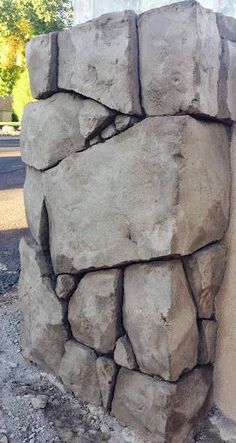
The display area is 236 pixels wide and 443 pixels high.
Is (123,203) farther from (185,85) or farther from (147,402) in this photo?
(147,402)

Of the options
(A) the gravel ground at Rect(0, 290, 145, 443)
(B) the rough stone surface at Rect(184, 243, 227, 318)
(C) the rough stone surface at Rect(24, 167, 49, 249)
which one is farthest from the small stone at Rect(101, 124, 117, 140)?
(A) the gravel ground at Rect(0, 290, 145, 443)

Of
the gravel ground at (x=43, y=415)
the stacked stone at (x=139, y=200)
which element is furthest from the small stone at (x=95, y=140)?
the gravel ground at (x=43, y=415)

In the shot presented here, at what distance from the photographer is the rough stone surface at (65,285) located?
2162 mm

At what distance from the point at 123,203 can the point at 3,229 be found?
3341mm

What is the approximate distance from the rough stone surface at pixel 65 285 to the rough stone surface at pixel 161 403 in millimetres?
427

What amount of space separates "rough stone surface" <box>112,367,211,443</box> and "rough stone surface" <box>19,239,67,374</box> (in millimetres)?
391

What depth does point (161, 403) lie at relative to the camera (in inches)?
72.4

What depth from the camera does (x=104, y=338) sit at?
202cm

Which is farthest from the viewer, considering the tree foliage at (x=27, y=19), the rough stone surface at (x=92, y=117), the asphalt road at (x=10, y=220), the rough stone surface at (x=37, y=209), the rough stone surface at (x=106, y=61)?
the tree foliage at (x=27, y=19)

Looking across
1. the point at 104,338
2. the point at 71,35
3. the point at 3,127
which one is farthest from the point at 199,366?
the point at 3,127

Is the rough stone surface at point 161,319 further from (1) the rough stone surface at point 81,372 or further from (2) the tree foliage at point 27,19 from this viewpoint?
(2) the tree foliage at point 27,19

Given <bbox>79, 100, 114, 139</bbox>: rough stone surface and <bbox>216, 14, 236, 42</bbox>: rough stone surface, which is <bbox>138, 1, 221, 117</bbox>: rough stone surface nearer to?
<bbox>216, 14, 236, 42</bbox>: rough stone surface

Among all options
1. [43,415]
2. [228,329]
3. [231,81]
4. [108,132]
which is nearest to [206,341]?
[228,329]

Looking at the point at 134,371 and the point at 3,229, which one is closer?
the point at 134,371
